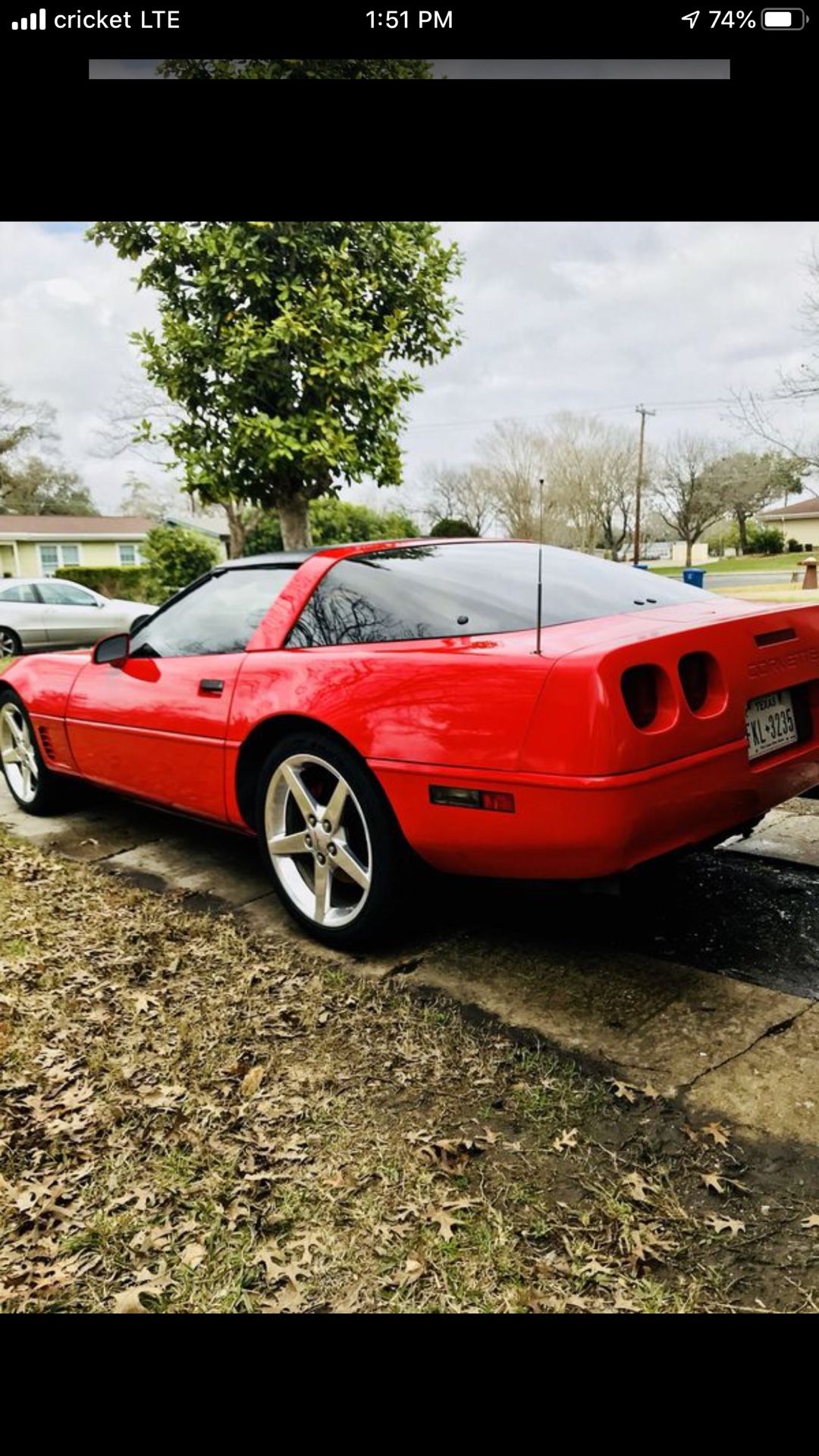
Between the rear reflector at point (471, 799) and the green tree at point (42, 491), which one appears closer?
the rear reflector at point (471, 799)

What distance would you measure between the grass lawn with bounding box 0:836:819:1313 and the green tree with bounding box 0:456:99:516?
153 feet

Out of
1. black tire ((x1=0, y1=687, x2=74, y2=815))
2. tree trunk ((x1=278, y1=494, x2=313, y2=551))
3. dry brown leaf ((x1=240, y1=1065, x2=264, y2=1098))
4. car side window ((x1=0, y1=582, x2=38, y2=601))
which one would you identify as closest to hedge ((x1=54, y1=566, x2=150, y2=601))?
car side window ((x1=0, y1=582, x2=38, y2=601))

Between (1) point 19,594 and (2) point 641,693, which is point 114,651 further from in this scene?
(1) point 19,594

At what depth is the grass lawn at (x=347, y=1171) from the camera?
1.62 meters

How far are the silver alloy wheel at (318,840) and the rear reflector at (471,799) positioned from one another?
34 centimetres

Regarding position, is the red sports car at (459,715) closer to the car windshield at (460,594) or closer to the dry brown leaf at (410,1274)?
the car windshield at (460,594)

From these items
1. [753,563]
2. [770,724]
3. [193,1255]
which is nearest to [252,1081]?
[193,1255]

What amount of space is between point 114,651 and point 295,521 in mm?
9171

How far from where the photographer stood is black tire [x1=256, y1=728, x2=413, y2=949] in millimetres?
2721

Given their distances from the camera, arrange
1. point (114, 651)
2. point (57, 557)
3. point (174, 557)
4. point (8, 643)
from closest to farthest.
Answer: point (114, 651), point (8, 643), point (174, 557), point (57, 557)
